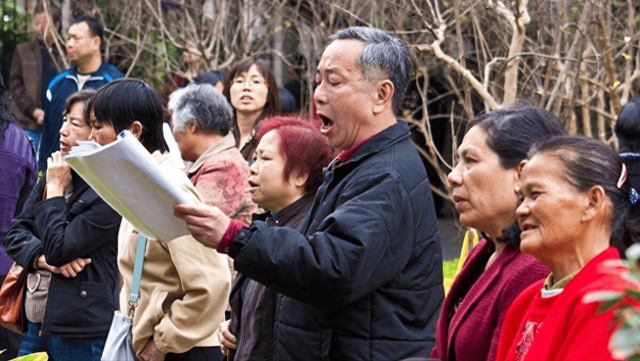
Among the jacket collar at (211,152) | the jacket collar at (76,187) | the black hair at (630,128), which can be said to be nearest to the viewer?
the jacket collar at (76,187)

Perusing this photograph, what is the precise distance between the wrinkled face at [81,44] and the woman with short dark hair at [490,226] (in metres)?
5.96

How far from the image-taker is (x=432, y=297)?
3236mm

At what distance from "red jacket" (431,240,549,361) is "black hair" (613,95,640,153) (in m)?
2.38

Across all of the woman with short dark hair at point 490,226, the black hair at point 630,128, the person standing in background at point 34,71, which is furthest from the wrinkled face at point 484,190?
the person standing in background at point 34,71

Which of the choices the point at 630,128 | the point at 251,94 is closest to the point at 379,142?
the point at 630,128

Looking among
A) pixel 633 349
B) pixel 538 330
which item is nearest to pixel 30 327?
pixel 538 330

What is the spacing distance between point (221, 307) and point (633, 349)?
3052mm

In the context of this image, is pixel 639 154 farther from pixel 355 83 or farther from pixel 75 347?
pixel 75 347

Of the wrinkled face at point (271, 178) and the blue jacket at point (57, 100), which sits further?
the blue jacket at point (57, 100)

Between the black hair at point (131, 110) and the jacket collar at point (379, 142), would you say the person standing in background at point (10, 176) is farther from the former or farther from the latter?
the jacket collar at point (379, 142)

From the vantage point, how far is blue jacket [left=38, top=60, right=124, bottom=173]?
8.18m

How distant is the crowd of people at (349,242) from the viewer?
2523mm

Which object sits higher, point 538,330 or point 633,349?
point 633,349

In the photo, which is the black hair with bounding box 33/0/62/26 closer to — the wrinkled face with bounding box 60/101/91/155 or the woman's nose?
the wrinkled face with bounding box 60/101/91/155
